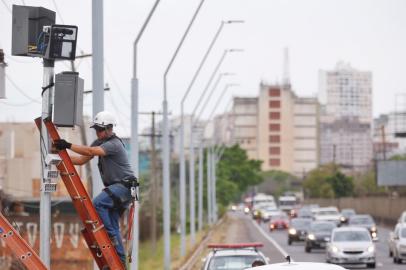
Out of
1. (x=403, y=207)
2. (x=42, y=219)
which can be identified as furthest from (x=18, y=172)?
(x=403, y=207)

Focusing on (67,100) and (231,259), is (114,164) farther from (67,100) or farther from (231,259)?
(231,259)

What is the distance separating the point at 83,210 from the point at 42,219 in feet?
5.04

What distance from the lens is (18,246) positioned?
11.9 m

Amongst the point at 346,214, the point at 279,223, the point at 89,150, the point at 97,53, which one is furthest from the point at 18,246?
the point at 346,214

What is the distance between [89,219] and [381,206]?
105 metres

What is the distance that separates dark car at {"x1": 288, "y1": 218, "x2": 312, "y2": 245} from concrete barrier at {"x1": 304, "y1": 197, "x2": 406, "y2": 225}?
2899cm

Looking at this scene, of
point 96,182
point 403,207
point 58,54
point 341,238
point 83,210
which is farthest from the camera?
point 403,207

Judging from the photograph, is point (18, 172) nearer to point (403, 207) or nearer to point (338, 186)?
point (403, 207)

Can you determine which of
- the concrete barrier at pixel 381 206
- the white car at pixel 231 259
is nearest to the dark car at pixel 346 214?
the concrete barrier at pixel 381 206

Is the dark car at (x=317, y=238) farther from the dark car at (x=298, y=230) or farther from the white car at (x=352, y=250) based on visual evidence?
the white car at (x=352, y=250)

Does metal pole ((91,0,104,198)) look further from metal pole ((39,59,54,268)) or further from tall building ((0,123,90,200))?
tall building ((0,123,90,200))

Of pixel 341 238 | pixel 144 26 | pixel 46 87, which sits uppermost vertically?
pixel 144 26

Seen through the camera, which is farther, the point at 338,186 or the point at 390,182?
the point at 338,186

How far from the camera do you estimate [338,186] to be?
574ft
